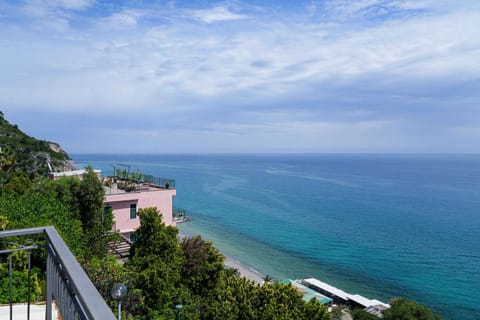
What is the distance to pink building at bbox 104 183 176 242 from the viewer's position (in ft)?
72.9

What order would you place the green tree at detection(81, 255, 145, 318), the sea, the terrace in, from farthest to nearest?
1. the sea
2. the terrace
3. the green tree at detection(81, 255, 145, 318)

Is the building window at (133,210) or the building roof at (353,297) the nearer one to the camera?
the building window at (133,210)

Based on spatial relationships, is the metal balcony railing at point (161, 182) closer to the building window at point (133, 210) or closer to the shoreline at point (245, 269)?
the building window at point (133, 210)

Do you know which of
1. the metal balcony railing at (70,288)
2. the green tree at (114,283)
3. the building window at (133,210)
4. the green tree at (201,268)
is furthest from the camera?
the building window at (133,210)

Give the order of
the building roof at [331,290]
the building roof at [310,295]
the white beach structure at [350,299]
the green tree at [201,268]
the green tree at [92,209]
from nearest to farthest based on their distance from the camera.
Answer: the green tree at [201,268], the green tree at [92,209], the white beach structure at [350,299], the building roof at [310,295], the building roof at [331,290]

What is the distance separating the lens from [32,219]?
1197 centimetres

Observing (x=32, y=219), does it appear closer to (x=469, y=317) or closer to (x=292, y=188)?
(x=469, y=317)

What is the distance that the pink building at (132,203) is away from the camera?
22234 millimetres

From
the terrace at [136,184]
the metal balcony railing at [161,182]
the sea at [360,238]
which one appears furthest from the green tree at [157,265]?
the sea at [360,238]

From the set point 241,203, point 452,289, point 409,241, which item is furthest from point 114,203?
point 241,203

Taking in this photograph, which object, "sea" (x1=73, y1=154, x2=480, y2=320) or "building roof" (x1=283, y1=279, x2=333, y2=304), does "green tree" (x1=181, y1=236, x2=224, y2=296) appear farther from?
"sea" (x1=73, y1=154, x2=480, y2=320)

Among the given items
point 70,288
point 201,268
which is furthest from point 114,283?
point 70,288

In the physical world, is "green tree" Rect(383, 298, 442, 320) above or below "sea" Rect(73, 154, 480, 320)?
above

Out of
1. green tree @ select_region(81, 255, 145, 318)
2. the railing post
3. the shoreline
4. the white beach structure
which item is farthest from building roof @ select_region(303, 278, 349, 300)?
the railing post
